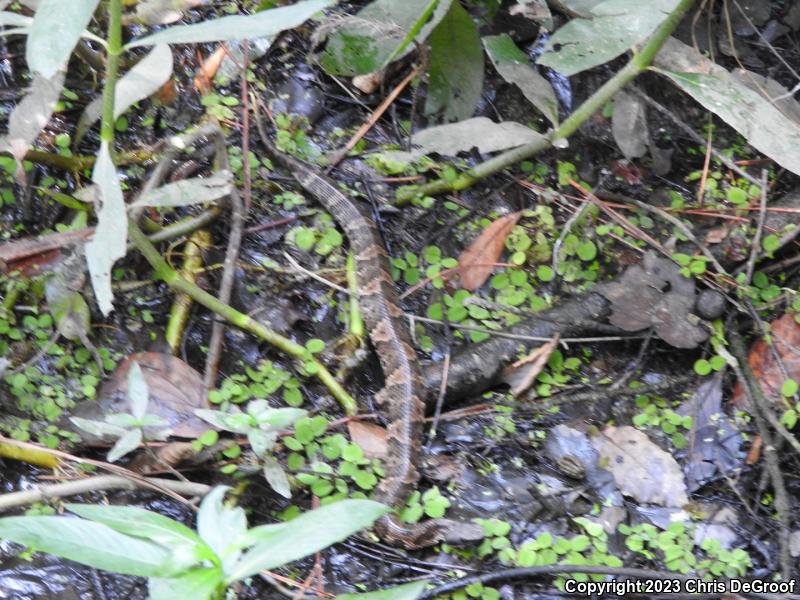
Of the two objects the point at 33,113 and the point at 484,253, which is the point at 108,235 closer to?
the point at 33,113

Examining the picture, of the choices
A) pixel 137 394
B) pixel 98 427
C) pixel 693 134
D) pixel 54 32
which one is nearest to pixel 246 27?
pixel 54 32

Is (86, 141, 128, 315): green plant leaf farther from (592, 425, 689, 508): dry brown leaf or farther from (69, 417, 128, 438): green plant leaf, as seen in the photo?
(592, 425, 689, 508): dry brown leaf

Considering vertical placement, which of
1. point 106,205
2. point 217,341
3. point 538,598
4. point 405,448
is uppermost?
point 106,205

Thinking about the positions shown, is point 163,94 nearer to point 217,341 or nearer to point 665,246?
point 217,341

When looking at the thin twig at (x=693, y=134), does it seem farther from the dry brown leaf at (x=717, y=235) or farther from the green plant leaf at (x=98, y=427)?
the green plant leaf at (x=98, y=427)

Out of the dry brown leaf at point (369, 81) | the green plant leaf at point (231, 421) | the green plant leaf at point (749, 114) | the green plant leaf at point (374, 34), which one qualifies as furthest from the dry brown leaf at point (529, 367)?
the dry brown leaf at point (369, 81)

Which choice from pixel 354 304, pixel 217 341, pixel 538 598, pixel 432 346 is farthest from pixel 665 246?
pixel 217 341
